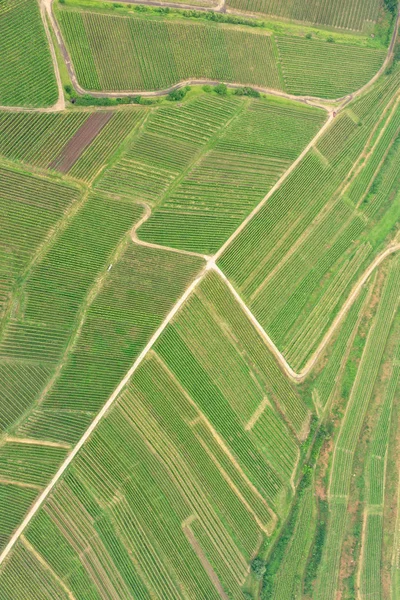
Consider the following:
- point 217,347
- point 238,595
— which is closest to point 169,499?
point 238,595

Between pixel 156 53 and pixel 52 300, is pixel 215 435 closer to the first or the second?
pixel 52 300

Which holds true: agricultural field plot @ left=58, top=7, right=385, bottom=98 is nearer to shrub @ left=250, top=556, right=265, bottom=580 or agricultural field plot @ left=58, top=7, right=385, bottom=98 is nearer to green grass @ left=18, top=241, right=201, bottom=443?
green grass @ left=18, top=241, right=201, bottom=443

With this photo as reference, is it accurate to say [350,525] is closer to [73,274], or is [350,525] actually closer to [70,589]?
[70,589]

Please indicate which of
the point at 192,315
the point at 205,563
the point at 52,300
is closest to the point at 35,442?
the point at 52,300

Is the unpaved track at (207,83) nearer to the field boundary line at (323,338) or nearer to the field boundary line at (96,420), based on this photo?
the field boundary line at (323,338)

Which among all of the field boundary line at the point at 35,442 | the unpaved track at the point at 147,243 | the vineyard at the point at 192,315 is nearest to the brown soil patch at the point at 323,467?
the vineyard at the point at 192,315
